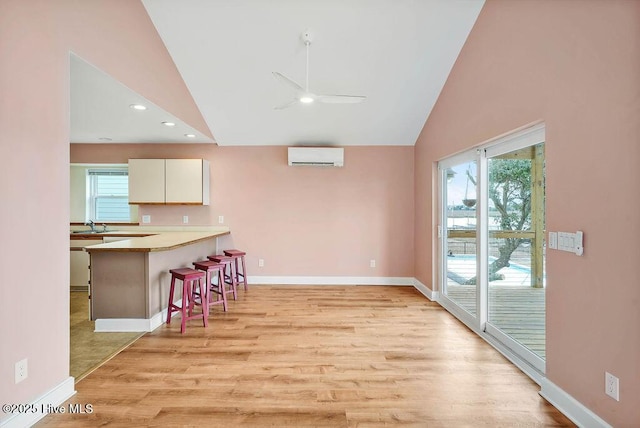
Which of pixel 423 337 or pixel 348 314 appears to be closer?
pixel 423 337

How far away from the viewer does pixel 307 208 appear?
5219 mm

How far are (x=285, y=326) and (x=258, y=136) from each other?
9.64 ft

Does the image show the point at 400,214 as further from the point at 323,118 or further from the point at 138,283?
the point at 138,283

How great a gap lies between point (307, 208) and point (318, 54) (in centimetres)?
240

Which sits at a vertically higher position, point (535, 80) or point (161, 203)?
point (535, 80)

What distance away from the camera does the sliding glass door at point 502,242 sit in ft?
8.20

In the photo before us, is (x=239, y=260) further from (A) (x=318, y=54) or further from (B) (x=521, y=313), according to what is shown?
(B) (x=521, y=313)

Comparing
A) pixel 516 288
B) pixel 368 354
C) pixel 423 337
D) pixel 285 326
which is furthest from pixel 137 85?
pixel 516 288

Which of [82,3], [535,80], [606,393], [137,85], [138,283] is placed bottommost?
[606,393]

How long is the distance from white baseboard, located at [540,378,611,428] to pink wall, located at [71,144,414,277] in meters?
3.08

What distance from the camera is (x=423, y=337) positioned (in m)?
3.11

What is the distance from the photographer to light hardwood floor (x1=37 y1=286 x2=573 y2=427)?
1931 mm

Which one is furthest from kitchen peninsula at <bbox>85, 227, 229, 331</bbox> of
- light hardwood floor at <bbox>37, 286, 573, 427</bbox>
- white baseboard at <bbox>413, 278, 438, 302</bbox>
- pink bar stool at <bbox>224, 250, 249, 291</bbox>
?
white baseboard at <bbox>413, 278, 438, 302</bbox>

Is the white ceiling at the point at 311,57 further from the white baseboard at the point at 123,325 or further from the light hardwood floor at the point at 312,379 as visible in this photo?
the light hardwood floor at the point at 312,379
